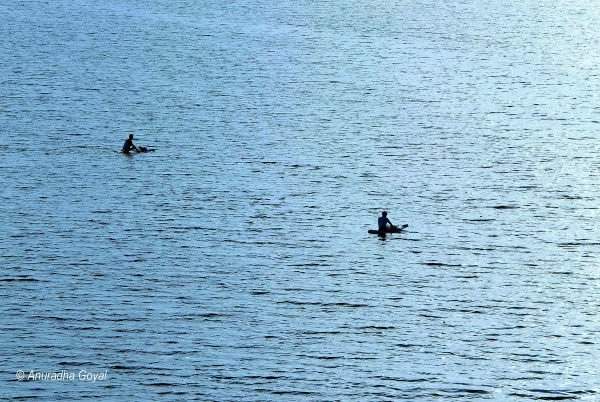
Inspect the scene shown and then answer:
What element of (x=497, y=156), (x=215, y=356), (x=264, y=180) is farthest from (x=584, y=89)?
(x=215, y=356)

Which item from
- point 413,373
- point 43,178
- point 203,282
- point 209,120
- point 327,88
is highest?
point 327,88

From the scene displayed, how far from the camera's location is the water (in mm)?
57625

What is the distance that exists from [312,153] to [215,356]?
5064 centimetres

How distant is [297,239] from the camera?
79625 mm

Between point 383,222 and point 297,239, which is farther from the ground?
point 383,222

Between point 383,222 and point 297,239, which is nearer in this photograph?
point 383,222

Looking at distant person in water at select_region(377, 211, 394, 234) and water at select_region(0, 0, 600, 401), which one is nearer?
water at select_region(0, 0, 600, 401)

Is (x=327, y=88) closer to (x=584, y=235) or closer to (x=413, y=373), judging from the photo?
(x=584, y=235)

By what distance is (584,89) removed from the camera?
5842 inches

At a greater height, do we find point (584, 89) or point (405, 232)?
point (584, 89)

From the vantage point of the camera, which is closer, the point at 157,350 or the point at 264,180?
the point at 157,350

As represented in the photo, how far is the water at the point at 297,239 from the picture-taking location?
57.6 meters

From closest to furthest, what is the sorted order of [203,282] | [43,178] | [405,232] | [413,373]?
[413,373], [203,282], [405,232], [43,178]

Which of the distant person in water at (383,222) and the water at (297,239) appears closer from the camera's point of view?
the water at (297,239)
